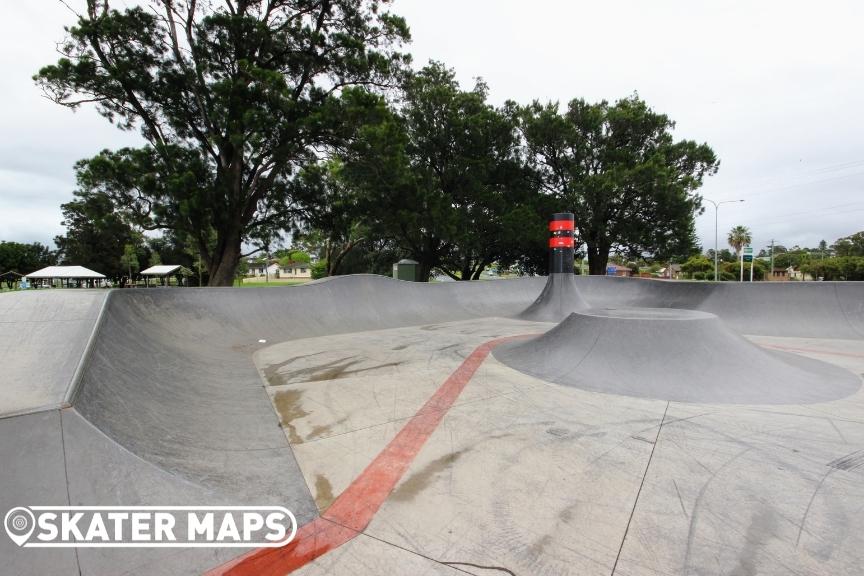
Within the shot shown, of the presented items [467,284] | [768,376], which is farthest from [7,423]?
[467,284]

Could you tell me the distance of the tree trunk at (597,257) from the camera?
29422mm

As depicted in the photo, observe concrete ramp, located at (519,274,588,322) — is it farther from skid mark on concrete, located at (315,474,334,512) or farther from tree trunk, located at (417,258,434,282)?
tree trunk, located at (417,258,434,282)

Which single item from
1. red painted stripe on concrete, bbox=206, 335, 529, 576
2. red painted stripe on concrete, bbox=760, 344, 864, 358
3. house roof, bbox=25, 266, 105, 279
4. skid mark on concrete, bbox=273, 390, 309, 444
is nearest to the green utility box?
red painted stripe on concrete, bbox=760, 344, 864, 358

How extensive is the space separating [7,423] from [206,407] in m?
2.36

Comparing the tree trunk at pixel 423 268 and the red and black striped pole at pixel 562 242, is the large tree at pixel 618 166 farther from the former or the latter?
the red and black striped pole at pixel 562 242

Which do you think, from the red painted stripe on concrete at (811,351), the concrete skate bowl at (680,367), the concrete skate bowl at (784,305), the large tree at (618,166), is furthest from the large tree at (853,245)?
the concrete skate bowl at (680,367)

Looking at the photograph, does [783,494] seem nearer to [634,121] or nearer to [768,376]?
[768,376]

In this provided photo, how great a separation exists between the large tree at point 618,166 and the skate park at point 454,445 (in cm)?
2090

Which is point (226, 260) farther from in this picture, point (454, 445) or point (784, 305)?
point (784, 305)

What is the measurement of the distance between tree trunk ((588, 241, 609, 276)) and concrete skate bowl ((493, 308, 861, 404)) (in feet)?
78.4

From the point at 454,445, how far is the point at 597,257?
2957cm

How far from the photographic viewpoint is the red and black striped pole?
47.2 ft

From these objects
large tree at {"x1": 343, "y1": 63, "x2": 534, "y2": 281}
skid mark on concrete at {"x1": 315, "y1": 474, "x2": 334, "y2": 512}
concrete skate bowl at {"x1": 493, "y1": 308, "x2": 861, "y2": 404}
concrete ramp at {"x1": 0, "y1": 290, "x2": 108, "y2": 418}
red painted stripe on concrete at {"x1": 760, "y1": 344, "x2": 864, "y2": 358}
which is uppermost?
large tree at {"x1": 343, "y1": 63, "x2": 534, "y2": 281}

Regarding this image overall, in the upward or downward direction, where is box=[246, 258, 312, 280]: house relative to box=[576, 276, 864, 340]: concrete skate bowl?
upward
